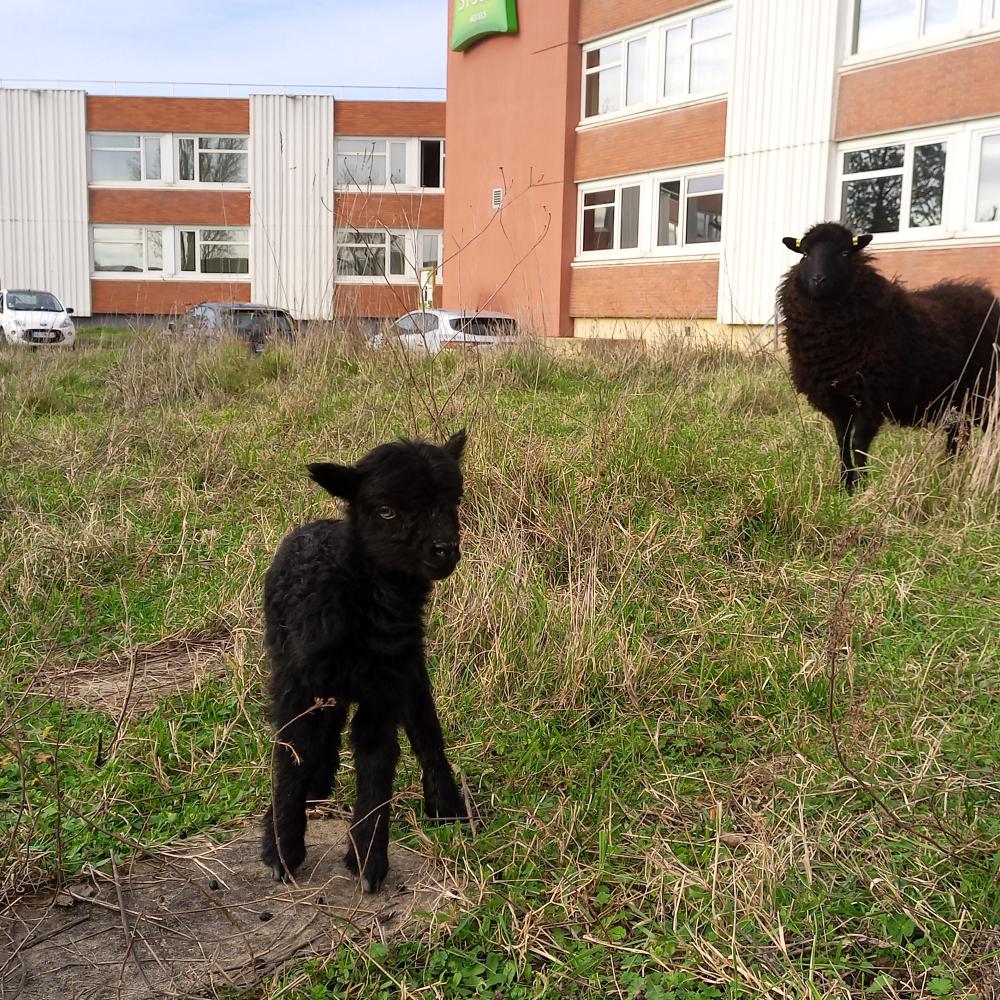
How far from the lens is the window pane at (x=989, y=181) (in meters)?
15.0

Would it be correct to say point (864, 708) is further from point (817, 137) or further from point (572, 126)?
point (572, 126)

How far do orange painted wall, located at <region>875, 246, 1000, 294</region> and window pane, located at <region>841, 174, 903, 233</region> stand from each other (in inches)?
22.2

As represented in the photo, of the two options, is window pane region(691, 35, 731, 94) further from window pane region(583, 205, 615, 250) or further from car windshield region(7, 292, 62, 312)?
car windshield region(7, 292, 62, 312)

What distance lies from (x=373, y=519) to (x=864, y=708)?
2.12 meters

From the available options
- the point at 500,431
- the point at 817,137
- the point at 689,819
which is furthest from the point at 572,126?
the point at 689,819

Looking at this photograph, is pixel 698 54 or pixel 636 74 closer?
pixel 698 54

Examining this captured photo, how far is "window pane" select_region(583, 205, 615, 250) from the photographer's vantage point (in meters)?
22.7

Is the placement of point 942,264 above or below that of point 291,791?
above

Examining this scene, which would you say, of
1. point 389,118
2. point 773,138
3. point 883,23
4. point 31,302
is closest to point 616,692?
point 883,23

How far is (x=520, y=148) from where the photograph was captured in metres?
24.3

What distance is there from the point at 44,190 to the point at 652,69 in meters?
25.4

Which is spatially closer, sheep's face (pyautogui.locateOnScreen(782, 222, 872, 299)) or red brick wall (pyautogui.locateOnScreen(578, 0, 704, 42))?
sheep's face (pyautogui.locateOnScreen(782, 222, 872, 299))

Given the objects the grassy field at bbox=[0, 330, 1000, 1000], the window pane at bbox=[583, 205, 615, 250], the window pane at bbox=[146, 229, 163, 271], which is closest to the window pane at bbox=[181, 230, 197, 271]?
the window pane at bbox=[146, 229, 163, 271]

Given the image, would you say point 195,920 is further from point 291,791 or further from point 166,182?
point 166,182
